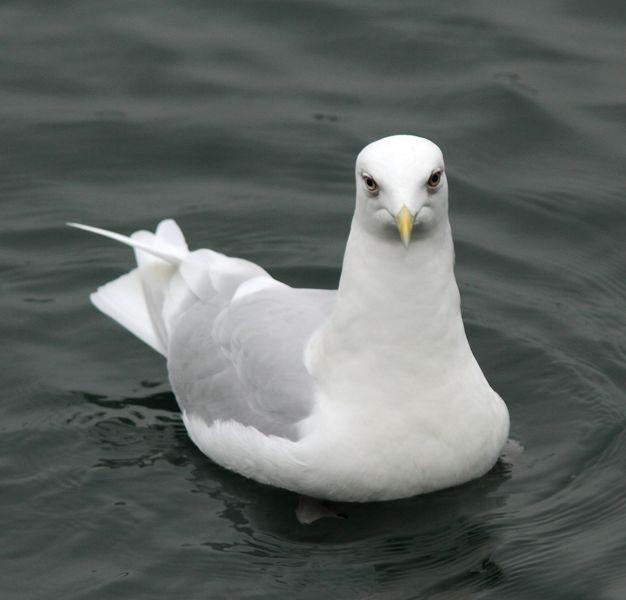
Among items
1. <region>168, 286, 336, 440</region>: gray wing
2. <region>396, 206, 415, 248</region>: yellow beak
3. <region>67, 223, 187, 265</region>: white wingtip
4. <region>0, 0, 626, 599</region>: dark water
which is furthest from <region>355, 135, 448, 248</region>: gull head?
<region>67, 223, 187, 265</region>: white wingtip

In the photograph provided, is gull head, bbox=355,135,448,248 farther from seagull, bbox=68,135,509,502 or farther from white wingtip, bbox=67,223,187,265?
white wingtip, bbox=67,223,187,265

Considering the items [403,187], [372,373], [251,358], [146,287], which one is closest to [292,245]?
[146,287]

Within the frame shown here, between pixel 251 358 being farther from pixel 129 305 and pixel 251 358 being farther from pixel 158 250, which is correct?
pixel 129 305

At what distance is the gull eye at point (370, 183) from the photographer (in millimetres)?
6332

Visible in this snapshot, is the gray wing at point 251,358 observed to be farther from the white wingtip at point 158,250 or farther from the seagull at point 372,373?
the white wingtip at point 158,250

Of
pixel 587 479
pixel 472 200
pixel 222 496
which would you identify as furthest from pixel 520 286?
pixel 222 496

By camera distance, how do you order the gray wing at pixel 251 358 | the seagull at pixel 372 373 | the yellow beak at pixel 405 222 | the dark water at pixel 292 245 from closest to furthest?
the yellow beak at pixel 405 222, the seagull at pixel 372 373, the dark water at pixel 292 245, the gray wing at pixel 251 358

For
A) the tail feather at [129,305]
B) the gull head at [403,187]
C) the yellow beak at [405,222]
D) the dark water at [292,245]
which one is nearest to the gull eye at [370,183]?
the gull head at [403,187]

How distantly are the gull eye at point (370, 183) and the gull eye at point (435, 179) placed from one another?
20 centimetres

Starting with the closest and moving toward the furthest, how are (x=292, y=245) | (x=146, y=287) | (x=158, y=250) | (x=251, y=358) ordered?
(x=251, y=358)
(x=158, y=250)
(x=146, y=287)
(x=292, y=245)

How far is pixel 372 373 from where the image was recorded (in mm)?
6879

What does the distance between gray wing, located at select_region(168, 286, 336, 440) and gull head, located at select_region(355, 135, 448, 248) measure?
92cm

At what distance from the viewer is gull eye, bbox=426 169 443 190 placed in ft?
20.7

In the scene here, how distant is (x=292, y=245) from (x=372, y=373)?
8.56 feet
